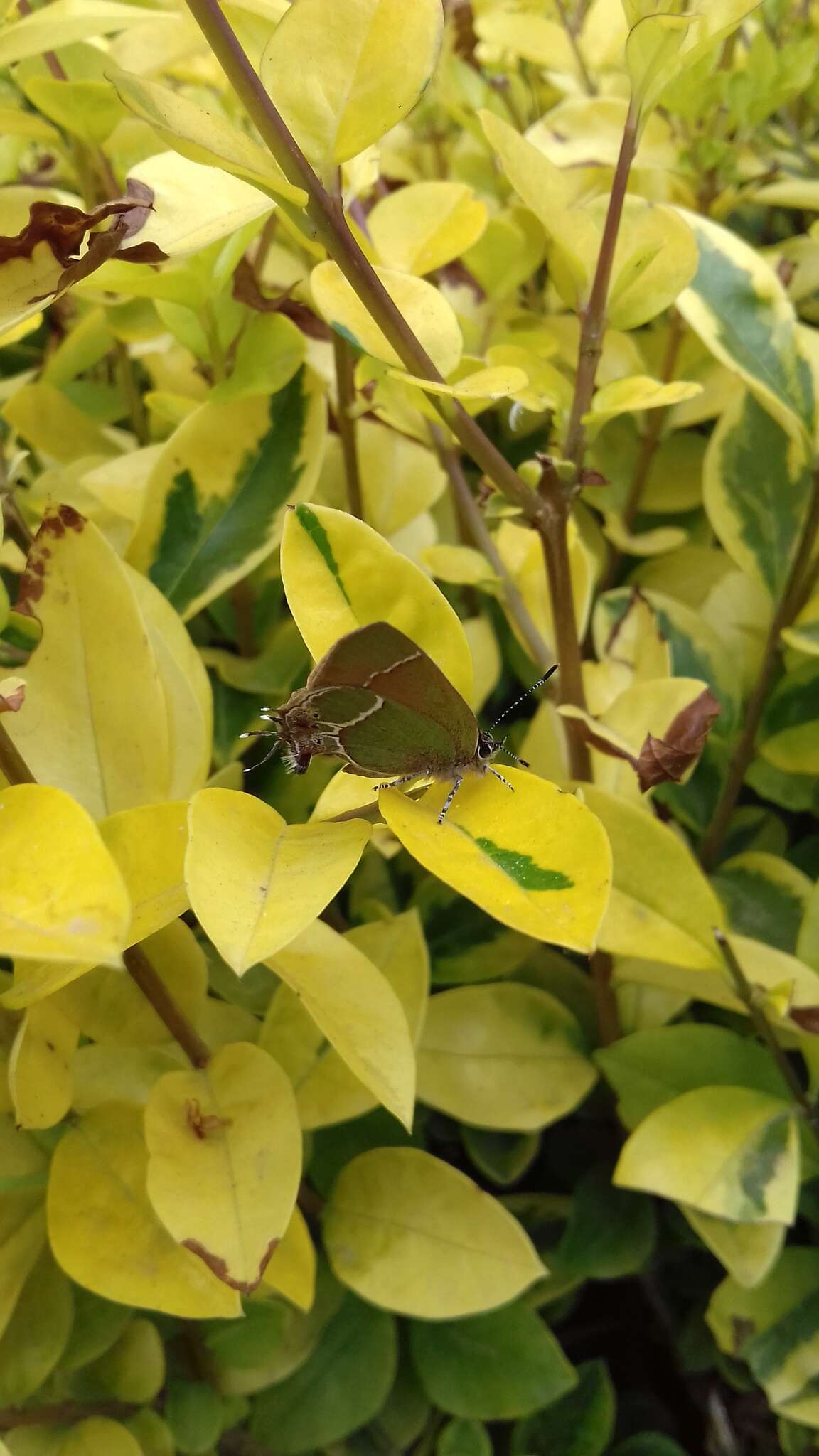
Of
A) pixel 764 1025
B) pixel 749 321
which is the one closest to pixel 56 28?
pixel 749 321

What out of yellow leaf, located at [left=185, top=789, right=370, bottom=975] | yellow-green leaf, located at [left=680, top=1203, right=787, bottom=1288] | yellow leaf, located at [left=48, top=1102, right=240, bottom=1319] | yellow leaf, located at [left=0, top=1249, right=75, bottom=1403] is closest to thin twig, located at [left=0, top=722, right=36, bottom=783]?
yellow leaf, located at [left=185, top=789, right=370, bottom=975]

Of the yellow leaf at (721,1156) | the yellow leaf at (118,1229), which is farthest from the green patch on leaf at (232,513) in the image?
the yellow leaf at (721,1156)

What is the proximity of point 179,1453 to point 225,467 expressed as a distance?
62 centimetres

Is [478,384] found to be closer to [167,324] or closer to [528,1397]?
[167,324]

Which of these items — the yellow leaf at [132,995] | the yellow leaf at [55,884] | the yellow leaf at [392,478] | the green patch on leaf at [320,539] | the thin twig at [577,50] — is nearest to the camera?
the yellow leaf at [55,884]

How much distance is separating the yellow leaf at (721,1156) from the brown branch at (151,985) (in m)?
0.25

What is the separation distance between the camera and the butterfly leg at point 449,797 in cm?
47

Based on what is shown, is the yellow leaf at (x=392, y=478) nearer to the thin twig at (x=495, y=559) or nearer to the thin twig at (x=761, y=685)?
the thin twig at (x=495, y=559)

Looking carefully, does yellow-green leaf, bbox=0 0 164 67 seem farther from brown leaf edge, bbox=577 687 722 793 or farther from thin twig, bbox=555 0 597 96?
thin twig, bbox=555 0 597 96

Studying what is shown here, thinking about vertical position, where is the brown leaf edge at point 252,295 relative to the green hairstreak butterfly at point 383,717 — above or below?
above

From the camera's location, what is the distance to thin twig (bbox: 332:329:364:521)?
71cm

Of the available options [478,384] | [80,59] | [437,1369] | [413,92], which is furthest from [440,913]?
[80,59]

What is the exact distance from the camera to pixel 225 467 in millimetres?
742

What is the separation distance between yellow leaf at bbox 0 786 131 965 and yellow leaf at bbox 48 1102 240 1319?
24cm
